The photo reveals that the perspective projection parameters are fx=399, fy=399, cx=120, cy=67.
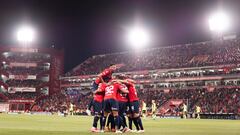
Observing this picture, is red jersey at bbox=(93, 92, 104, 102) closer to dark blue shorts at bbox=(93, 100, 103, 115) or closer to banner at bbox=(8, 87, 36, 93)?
dark blue shorts at bbox=(93, 100, 103, 115)

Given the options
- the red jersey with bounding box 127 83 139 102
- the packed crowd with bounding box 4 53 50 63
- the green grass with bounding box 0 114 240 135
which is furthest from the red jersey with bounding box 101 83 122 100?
the packed crowd with bounding box 4 53 50 63

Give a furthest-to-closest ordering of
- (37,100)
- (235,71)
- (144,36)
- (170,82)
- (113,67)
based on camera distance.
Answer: (37,100)
(144,36)
(170,82)
(235,71)
(113,67)

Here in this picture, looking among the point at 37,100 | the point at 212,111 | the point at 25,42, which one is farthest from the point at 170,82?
the point at 25,42

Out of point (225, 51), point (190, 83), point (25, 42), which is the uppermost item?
point (25, 42)

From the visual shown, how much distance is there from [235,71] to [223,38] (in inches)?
619

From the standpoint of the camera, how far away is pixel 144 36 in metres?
93.8

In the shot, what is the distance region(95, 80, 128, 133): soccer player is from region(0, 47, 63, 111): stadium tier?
8994cm

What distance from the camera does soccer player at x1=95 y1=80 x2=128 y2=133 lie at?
1744 cm

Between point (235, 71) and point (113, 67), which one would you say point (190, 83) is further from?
point (113, 67)

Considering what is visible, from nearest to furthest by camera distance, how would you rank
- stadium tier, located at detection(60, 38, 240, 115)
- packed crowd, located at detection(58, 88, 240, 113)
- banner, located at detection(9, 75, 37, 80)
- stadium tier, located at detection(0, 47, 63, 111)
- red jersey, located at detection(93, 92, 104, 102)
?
red jersey, located at detection(93, 92, 104, 102), packed crowd, located at detection(58, 88, 240, 113), stadium tier, located at detection(60, 38, 240, 115), stadium tier, located at detection(0, 47, 63, 111), banner, located at detection(9, 75, 37, 80)

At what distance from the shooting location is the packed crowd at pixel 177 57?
80562mm

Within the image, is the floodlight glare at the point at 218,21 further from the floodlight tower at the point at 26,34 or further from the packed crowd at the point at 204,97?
the floodlight tower at the point at 26,34

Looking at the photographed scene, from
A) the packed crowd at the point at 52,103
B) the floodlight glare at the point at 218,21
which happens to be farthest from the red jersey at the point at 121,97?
the packed crowd at the point at 52,103

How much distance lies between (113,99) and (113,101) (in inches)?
3.6
